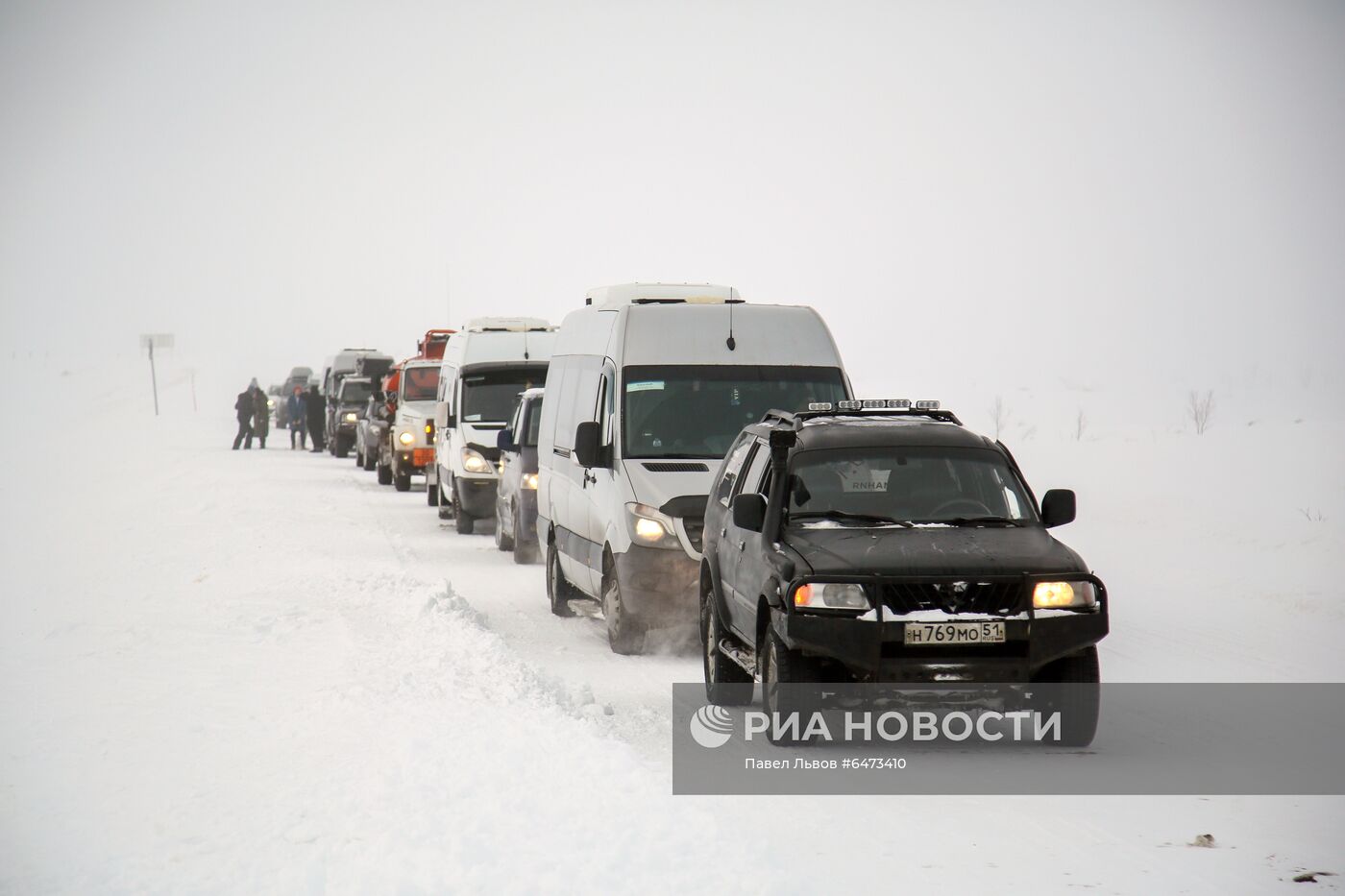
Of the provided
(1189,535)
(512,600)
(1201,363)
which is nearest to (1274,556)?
(1189,535)

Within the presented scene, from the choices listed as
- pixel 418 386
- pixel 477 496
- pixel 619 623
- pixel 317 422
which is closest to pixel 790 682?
pixel 619 623

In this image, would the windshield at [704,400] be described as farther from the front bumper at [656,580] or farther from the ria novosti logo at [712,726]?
the ria novosti logo at [712,726]

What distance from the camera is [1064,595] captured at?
7.52 meters

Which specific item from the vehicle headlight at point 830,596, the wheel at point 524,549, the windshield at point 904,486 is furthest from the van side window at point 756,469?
the wheel at point 524,549

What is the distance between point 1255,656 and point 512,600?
648 cm

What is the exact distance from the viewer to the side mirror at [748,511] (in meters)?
8.27

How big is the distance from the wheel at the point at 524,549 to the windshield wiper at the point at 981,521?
9.50 m

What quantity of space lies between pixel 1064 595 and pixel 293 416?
41.7 metres

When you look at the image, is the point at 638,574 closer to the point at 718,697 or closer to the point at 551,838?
the point at 718,697

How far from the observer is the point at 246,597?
13.2 metres

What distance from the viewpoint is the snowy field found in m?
5.70

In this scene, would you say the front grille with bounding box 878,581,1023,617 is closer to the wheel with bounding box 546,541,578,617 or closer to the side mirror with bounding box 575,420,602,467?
the side mirror with bounding box 575,420,602,467

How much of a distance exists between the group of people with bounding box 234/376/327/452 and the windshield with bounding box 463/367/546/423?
24.1m

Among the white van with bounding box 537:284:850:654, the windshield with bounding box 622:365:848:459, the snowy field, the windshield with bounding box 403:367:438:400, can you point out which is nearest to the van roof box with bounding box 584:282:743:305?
the white van with bounding box 537:284:850:654
